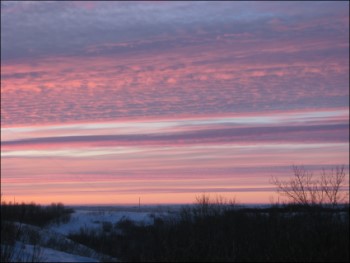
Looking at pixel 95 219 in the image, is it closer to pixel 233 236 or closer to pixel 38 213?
pixel 38 213

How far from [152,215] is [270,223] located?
1746 cm

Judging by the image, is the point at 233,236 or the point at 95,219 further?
the point at 95,219

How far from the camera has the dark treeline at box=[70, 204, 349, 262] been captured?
22.0 meters

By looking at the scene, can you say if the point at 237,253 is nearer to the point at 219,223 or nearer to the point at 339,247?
the point at 339,247

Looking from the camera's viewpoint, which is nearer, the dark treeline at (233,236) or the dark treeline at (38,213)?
the dark treeline at (233,236)

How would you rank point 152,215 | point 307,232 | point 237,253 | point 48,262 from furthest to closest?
point 152,215 < point 307,232 < point 237,253 < point 48,262

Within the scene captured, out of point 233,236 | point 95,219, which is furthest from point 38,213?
point 233,236

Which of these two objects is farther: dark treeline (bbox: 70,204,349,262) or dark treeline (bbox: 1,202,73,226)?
dark treeline (bbox: 1,202,73,226)

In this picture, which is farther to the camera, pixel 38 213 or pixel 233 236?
pixel 38 213

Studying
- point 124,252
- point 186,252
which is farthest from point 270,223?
point 186,252

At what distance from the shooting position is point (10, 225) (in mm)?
26109

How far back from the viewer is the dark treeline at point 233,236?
22.0m

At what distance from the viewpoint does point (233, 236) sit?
33.9 metres

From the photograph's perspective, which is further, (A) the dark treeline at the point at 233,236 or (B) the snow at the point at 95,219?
(B) the snow at the point at 95,219
